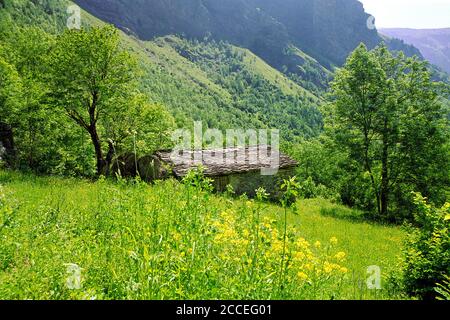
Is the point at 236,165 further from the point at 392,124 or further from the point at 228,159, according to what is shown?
the point at 392,124

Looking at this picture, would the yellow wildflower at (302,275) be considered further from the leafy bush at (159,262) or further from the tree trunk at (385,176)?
the tree trunk at (385,176)

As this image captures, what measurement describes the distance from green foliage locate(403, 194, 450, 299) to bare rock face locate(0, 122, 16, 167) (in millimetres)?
23355

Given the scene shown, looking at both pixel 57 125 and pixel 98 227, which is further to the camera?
pixel 57 125

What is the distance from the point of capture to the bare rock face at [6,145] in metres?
23.8

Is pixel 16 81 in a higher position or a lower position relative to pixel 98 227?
higher

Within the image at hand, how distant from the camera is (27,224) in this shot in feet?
24.4

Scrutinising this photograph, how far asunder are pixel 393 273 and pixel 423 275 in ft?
3.10

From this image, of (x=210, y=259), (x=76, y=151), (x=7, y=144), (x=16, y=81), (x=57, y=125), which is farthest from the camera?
(x=76, y=151)

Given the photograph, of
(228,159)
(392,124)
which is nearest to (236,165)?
(228,159)

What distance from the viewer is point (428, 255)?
7598 millimetres

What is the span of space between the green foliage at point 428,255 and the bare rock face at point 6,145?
2335cm
